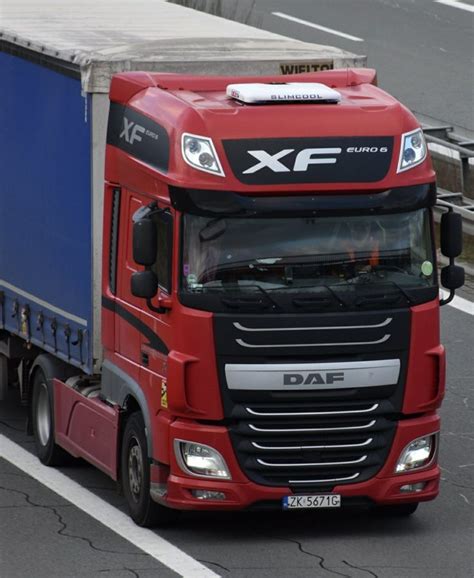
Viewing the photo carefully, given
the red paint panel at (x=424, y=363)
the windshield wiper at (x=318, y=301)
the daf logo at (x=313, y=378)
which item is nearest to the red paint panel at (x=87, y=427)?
the daf logo at (x=313, y=378)

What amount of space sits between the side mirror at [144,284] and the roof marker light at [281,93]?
150cm

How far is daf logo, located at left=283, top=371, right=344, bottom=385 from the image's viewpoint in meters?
14.0

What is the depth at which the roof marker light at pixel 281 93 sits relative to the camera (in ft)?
46.5

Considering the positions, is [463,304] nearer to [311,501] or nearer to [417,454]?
[417,454]

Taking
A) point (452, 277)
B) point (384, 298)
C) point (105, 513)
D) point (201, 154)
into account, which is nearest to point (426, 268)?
point (384, 298)

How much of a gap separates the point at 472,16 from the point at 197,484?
27.2 m

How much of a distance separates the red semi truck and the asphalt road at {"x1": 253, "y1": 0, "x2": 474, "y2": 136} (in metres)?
16.9

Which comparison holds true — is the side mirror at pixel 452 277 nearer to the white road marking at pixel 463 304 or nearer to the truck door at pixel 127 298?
the truck door at pixel 127 298

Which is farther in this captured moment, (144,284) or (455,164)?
(455,164)

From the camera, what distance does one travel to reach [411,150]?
14.3 m

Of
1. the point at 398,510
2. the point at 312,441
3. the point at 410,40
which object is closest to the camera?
the point at 312,441

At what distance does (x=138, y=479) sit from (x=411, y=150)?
3335mm

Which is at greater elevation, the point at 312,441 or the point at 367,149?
the point at 367,149

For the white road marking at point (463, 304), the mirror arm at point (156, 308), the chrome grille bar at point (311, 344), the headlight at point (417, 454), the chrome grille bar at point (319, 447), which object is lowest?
the white road marking at point (463, 304)
